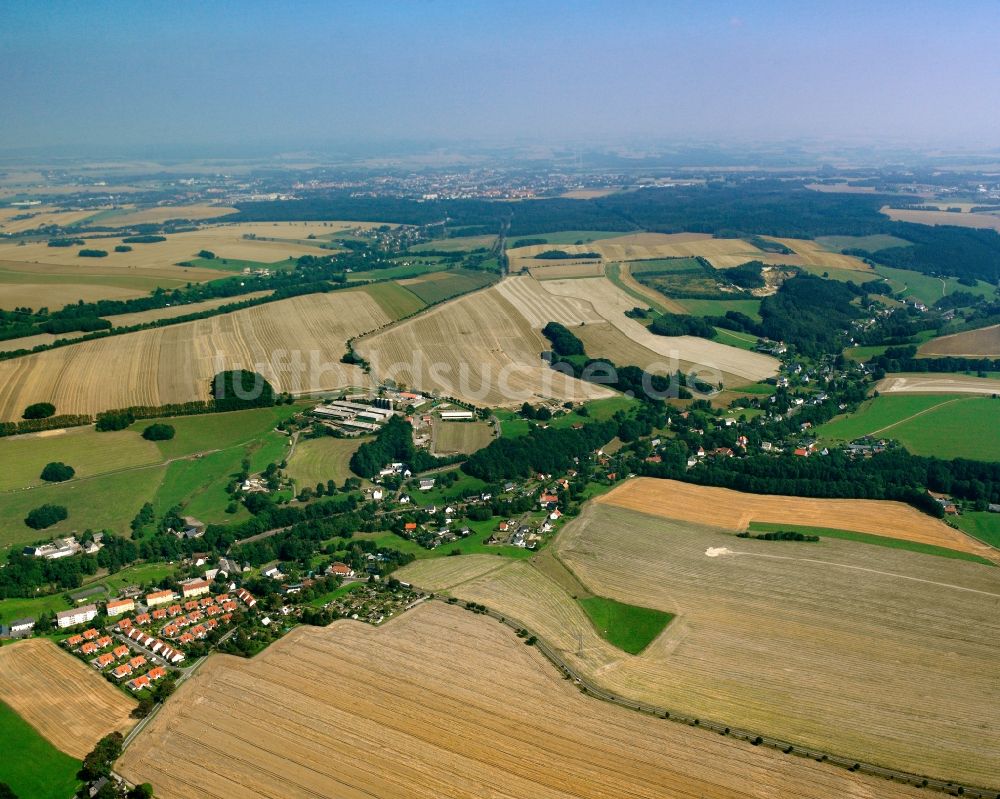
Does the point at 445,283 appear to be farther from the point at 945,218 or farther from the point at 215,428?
the point at 945,218

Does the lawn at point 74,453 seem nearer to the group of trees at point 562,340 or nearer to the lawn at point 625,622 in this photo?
the lawn at point 625,622

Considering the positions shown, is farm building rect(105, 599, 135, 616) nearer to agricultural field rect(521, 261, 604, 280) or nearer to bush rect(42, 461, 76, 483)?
bush rect(42, 461, 76, 483)

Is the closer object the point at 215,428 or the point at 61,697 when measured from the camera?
the point at 61,697

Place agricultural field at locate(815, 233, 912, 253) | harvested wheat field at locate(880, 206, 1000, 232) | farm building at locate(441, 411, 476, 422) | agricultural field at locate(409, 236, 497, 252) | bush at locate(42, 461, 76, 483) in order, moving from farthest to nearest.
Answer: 1. harvested wheat field at locate(880, 206, 1000, 232)
2. agricultural field at locate(409, 236, 497, 252)
3. agricultural field at locate(815, 233, 912, 253)
4. farm building at locate(441, 411, 476, 422)
5. bush at locate(42, 461, 76, 483)

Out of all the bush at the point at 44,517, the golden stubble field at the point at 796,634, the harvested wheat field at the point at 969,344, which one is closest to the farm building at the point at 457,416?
the golden stubble field at the point at 796,634

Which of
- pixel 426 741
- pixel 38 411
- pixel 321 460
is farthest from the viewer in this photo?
pixel 38 411

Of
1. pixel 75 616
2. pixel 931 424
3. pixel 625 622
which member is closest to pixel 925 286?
pixel 931 424

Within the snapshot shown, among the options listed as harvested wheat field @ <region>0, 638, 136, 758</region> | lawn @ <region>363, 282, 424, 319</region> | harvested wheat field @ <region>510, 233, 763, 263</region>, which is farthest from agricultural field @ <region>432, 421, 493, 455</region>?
harvested wheat field @ <region>510, 233, 763, 263</region>
